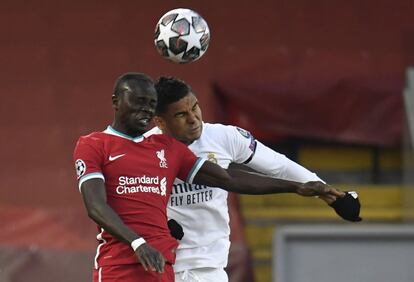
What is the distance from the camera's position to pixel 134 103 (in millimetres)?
4605

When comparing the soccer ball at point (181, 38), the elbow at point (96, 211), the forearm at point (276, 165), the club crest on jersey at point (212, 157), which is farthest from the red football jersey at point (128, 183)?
the soccer ball at point (181, 38)

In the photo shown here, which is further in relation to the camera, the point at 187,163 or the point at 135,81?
the point at 187,163

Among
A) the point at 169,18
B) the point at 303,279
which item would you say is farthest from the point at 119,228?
the point at 303,279

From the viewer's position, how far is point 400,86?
375 inches

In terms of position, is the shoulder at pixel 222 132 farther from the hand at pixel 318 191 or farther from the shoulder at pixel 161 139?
the hand at pixel 318 191

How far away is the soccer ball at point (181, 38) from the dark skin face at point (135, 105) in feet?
3.25

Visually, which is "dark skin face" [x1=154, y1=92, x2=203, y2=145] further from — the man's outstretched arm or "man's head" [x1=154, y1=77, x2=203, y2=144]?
the man's outstretched arm

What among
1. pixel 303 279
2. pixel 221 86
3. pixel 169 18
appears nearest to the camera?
pixel 169 18

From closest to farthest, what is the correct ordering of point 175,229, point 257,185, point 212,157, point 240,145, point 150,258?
point 150,258
point 257,185
point 175,229
point 212,157
point 240,145

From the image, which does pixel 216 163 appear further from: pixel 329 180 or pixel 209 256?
pixel 329 180

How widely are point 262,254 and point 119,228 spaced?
5.19 meters

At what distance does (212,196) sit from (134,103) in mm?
848

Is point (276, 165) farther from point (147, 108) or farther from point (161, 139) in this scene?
point (147, 108)

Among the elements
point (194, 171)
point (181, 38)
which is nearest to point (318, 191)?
point (194, 171)
